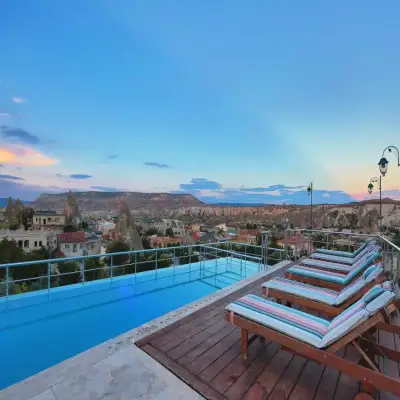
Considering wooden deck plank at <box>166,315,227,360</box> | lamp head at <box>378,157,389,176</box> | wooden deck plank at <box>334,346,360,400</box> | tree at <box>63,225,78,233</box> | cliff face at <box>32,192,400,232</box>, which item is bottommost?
tree at <box>63,225,78,233</box>

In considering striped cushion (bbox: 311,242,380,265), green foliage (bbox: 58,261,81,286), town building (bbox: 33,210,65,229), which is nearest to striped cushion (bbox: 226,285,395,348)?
striped cushion (bbox: 311,242,380,265)

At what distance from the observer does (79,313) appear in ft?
12.5

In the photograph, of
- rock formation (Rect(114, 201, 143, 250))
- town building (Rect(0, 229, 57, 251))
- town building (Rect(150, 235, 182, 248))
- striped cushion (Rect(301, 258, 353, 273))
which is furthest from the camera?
town building (Rect(0, 229, 57, 251))

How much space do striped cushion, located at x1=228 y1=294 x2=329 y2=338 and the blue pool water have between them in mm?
1962

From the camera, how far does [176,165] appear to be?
21.1 meters

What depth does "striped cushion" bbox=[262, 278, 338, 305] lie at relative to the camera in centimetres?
254

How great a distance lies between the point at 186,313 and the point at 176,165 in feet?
60.5

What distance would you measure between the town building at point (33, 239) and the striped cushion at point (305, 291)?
75.6 ft

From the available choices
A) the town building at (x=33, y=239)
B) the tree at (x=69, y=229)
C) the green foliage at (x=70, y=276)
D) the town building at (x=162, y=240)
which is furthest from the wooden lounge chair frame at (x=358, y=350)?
the tree at (x=69, y=229)

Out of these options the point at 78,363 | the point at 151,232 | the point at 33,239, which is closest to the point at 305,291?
the point at 78,363

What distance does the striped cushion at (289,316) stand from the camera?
1872mm

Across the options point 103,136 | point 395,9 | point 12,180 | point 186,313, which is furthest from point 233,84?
point 12,180

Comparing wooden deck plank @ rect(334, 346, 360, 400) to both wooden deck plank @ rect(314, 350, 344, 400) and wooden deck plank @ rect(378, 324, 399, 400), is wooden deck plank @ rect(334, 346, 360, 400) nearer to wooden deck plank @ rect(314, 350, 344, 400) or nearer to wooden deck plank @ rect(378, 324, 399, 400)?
wooden deck plank @ rect(314, 350, 344, 400)

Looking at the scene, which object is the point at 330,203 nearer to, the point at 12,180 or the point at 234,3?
the point at 234,3
